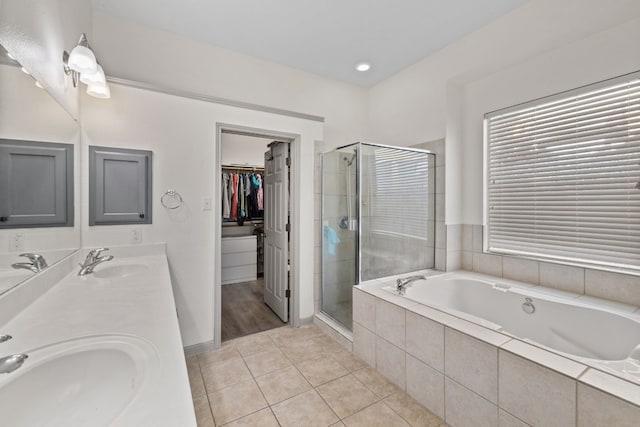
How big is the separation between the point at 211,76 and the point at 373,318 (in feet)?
8.10

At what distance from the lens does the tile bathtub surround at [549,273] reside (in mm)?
1841

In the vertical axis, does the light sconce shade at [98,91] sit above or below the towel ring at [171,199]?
above

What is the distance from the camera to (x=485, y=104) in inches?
102

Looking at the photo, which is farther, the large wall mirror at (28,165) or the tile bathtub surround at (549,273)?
the tile bathtub surround at (549,273)

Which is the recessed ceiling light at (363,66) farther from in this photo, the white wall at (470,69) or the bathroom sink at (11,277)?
the bathroom sink at (11,277)

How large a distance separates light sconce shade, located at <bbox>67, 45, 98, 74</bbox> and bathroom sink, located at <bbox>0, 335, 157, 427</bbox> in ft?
5.16

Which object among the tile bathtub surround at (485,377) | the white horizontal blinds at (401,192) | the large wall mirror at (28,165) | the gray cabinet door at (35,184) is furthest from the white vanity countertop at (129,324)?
the white horizontal blinds at (401,192)

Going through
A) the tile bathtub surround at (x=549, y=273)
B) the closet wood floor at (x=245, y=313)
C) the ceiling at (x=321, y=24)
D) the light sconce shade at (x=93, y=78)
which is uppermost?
the ceiling at (x=321, y=24)

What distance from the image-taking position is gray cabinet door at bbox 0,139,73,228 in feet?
3.39

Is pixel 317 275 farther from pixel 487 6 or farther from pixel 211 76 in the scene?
pixel 487 6

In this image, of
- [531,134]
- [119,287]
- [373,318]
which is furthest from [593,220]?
[119,287]

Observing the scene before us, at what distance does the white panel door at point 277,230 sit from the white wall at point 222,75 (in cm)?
55

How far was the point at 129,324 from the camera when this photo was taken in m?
0.91

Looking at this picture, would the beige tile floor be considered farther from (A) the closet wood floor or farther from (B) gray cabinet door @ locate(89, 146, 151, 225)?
(B) gray cabinet door @ locate(89, 146, 151, 225)
